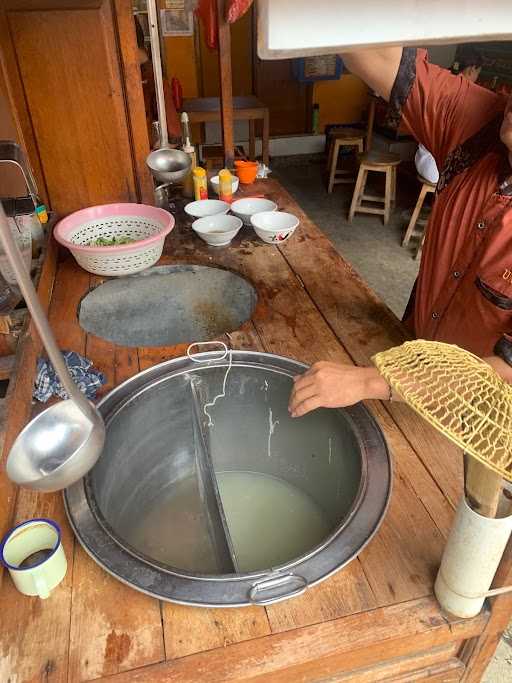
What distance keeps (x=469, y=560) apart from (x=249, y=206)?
1895 mm

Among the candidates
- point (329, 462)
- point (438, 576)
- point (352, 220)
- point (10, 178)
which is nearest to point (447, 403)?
point (438, 576)

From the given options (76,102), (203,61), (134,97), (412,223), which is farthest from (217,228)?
(203,61)

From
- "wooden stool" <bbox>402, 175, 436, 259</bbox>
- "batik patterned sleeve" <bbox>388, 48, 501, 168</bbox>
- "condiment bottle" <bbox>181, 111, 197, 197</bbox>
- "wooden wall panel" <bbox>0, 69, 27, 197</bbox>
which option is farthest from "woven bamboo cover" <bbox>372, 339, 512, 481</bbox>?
"wooden stool" <bbox>402, 175, 436, 259</bbox>

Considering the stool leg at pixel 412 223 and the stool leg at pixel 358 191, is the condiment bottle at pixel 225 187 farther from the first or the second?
the stool leg at pixel 358 191

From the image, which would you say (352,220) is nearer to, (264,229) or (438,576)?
(264,229)

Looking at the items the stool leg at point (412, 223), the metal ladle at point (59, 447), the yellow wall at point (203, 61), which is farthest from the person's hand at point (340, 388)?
the yellow wall at point (203, 61)

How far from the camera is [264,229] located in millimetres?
2148

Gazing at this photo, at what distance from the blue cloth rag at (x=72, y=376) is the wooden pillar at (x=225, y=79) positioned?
171 centimetres

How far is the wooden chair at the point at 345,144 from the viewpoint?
578cm

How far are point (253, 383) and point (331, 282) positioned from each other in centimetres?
56

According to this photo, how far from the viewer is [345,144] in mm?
5855

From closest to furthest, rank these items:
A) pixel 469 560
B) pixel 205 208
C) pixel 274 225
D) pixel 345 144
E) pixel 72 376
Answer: pixel 469 560 < pixel 72 376 < pixel 274 225 < pixel 205 208 < pixel 345 144

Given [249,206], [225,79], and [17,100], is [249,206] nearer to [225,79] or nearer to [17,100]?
[225,79]

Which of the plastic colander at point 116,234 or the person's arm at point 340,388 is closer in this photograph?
the person's arm at point 340,388
